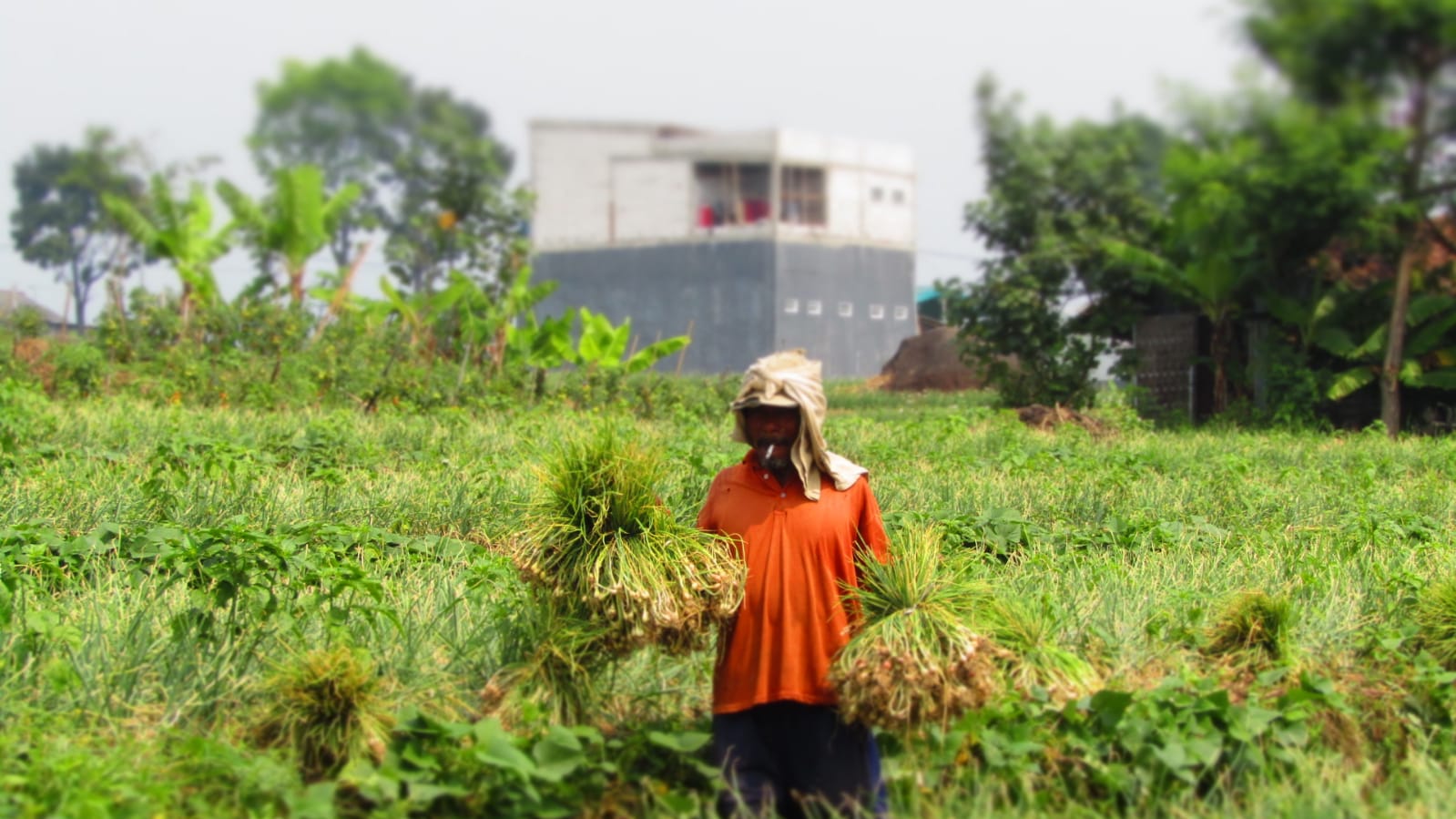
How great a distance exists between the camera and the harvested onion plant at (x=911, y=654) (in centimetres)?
380

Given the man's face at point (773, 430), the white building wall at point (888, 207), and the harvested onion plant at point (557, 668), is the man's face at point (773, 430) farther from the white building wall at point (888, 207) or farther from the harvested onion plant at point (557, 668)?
the white building wall at point (888, 207)

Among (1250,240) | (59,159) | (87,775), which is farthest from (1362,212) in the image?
(59,159)

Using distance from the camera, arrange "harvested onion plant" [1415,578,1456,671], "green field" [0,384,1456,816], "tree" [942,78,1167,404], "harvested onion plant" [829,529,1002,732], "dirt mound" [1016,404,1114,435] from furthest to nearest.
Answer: "tree" [942,78,1167,404], "dirt mound" [1016,404,1114,435], "harvested onion plant" [1415,578,1456,671], "green field" [0,384,1456,816], "harvested onion plant" [829,529,1002,732]

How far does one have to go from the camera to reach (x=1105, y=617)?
539 centimetres

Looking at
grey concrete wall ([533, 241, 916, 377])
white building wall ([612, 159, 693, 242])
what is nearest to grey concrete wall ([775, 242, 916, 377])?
grey concrete wall ([533, 241, 916, 377])

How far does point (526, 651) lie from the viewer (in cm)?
444

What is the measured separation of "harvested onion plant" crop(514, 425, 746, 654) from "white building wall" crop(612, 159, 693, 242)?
27.4 m

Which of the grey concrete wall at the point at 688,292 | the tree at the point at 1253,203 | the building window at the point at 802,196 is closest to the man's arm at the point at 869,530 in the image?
the tree at the point at 1253,203

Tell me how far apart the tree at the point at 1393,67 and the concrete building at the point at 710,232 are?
50.8ft

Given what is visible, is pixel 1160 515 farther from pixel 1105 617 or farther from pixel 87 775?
pixel 87 775

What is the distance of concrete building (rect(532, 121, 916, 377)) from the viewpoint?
31.0 metres

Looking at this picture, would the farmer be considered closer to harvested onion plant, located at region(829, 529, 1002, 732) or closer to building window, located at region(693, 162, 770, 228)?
harvested onion plant, located at region(829, 529, 1002, 732)

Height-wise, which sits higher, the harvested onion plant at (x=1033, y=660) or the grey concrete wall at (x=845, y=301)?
the grey concrete wall at (x=845, y=301)

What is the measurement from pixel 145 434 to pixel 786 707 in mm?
7895
